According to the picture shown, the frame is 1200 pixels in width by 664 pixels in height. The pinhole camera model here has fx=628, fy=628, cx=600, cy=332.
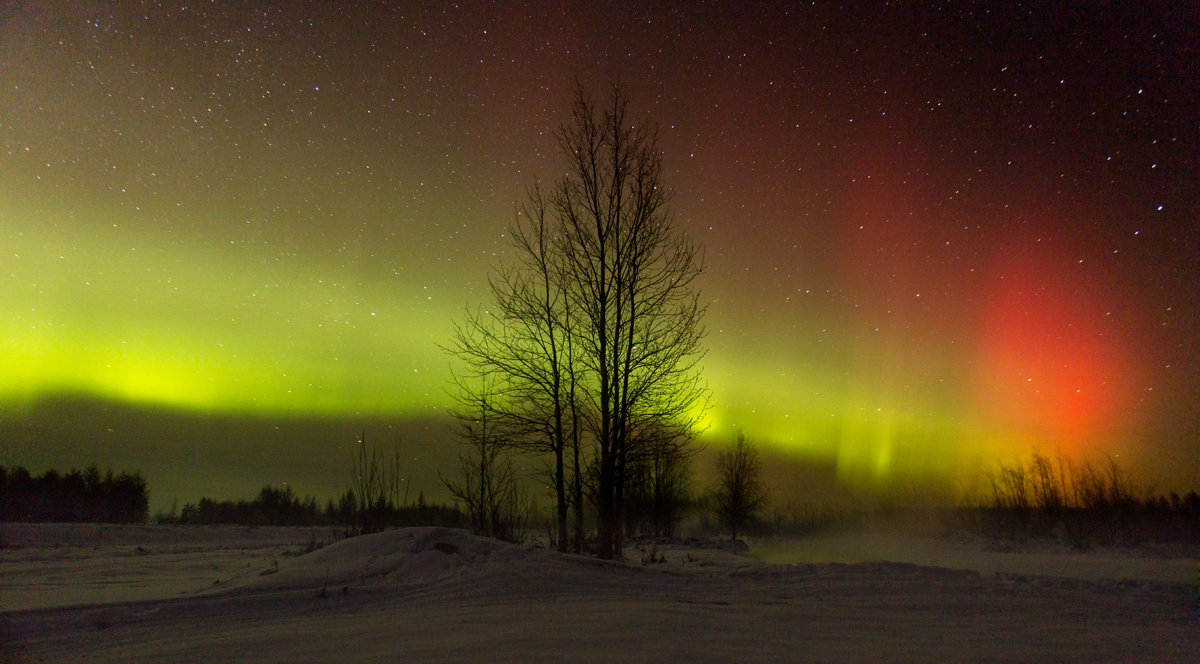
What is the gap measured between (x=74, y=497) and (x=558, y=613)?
7757 centimetres

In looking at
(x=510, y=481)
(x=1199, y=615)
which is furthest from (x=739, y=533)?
(x=1199, y=615)

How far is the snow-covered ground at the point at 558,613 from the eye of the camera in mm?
4336

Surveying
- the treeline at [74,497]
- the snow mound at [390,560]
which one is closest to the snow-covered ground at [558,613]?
the snow mound at [390,560]

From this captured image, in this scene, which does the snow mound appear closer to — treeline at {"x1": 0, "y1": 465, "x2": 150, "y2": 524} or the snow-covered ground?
the snow-covered ground

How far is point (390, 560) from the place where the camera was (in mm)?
7516

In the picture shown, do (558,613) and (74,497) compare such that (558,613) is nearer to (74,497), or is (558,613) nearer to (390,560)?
(390,560)

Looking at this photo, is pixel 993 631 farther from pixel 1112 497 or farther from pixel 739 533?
pixel 739 533

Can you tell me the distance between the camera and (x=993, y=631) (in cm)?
520

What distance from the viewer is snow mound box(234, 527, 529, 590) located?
6930mm

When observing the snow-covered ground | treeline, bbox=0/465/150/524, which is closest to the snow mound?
the snow-covered ground

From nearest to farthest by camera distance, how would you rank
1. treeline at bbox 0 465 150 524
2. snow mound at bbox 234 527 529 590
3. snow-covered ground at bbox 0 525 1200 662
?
snow-covered ground at bbox 0 525 1200 662 → snow mound at bbox 234 527 529 590 → treeline at bbox 0 465 150 524

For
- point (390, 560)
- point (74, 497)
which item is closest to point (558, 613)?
point (390, 560)

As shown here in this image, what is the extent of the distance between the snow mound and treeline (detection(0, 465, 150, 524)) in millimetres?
60220

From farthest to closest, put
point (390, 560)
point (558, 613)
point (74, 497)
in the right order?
point (74, 497), point (390, 560), point (558, 613)
